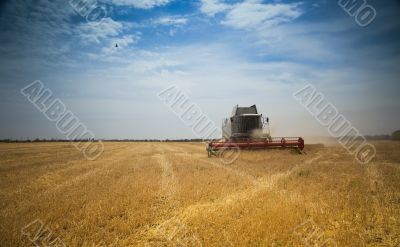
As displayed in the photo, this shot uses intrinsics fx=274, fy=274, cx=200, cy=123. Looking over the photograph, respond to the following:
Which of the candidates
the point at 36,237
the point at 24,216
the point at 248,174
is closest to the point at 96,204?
the point at 24,216

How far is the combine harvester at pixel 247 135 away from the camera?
19219 mm

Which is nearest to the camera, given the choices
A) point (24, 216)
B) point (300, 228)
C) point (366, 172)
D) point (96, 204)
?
point (300, 228)

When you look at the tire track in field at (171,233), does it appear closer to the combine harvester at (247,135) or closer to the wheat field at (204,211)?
the wheat field at (204,211)

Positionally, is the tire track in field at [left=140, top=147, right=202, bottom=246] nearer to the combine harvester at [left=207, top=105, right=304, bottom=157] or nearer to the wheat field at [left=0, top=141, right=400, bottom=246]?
the wheat field at [left=0, top=141, right=400, bottom=246]

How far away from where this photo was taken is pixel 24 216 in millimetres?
6129

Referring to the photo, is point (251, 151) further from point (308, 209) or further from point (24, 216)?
point (24, 216)

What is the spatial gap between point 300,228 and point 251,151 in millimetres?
13185

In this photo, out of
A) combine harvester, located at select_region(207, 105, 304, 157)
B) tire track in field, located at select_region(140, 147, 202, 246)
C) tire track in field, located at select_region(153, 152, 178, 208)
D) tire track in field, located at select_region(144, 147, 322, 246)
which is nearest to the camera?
tire track in field, located at select_region(140, 147, 202, 246)

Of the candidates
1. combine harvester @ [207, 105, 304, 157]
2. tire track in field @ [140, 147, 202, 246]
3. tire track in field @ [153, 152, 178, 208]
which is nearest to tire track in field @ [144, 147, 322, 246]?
tire track in field @ [140, 147, 202, 246]

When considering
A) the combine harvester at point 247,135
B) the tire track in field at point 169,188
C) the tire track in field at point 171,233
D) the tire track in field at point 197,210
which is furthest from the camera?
the combine harvester at point 247,135

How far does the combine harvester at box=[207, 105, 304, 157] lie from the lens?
63.1 ft

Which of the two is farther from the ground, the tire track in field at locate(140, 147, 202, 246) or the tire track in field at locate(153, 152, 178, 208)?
the tire track in field at locate(153, 152, 178, 208)

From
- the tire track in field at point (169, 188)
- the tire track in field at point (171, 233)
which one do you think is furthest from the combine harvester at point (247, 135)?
the tire track in field at point (171, 233)

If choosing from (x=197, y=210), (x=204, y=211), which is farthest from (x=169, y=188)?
(x=204, y=211)
